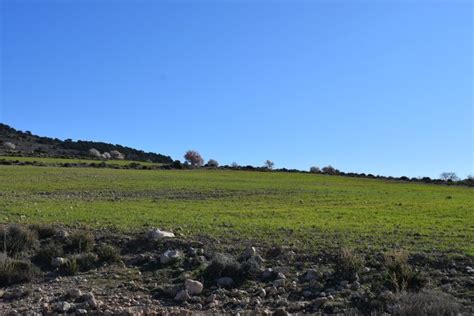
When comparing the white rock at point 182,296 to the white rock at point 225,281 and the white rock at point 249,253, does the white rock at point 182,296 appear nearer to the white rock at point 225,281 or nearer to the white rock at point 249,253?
the white rock at point 225,281

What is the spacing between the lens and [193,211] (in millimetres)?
25938

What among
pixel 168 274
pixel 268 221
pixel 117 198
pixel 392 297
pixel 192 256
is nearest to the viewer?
pixel 392 297

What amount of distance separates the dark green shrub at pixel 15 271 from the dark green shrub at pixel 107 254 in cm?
171

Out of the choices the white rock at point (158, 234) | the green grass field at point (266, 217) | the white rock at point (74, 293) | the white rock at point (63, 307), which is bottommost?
the white rock at point (63, 307)

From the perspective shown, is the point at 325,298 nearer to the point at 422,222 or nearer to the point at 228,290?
the point at 228,290

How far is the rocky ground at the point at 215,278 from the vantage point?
11.9 meters

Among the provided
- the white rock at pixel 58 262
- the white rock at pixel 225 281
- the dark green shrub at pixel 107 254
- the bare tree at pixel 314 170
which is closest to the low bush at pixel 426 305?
the white rock at pixel 225 281

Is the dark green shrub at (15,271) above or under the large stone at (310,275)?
under

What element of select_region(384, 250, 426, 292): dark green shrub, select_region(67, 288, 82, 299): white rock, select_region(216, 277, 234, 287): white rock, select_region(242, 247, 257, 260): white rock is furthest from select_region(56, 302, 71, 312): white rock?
select_region(384, 250, 426, 292): dark green shrub

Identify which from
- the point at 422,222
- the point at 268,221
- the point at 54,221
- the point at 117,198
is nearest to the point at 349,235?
the point at 268,221

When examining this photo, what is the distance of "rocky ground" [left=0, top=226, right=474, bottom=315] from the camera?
1185cm

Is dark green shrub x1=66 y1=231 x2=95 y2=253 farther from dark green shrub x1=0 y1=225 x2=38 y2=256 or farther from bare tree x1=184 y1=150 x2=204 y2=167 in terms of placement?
bare tree x1=184 y1=150 x2=204 y2=167

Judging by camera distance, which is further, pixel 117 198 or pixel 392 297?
pixel 117 198

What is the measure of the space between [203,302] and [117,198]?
21485 mm
